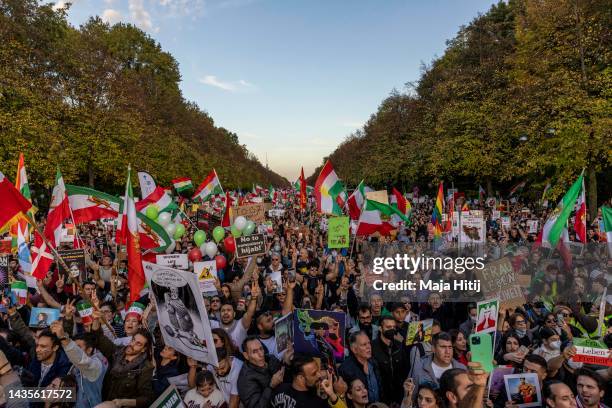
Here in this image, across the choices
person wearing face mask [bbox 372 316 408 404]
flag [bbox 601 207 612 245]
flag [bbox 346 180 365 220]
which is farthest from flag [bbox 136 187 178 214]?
flag [bbox 601 207 612 245]

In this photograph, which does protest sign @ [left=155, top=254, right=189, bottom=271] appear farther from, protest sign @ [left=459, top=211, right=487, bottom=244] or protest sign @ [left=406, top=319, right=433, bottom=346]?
protest sign @ [left=459, top=211, right=487, bottom=244]

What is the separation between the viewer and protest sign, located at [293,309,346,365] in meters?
4.46

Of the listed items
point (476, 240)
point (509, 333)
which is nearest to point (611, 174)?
point (476, 240)

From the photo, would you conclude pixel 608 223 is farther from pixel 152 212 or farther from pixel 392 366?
pixel 152 212

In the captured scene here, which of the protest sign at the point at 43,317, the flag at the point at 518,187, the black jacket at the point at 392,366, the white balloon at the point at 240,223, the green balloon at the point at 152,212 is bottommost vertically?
the black jacket at the point at 392,366

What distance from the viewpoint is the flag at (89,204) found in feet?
27.8

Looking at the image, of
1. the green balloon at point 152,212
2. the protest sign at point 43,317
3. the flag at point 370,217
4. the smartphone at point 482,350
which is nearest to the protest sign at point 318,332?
the smartphone at point 482,350

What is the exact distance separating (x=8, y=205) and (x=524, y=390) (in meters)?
6.83

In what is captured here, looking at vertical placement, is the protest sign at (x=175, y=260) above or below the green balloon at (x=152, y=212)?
below

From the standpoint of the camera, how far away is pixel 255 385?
13.0ft

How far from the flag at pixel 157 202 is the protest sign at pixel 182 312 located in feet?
21.6

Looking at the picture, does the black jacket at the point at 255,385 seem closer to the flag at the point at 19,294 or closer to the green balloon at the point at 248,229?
the flag at the point at 19,294

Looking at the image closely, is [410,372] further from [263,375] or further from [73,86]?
[73,86]

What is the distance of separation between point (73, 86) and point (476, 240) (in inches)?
921
